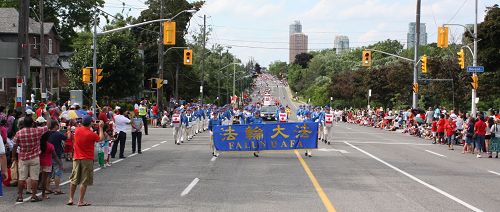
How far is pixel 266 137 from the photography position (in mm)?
22391

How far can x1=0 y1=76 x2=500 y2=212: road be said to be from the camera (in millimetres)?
11664

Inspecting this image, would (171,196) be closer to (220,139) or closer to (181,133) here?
(220,139)

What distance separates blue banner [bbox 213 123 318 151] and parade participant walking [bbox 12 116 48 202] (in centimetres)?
1046

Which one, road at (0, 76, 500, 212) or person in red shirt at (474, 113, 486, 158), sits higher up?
person in red shirt at (474, 113, 486, 158)

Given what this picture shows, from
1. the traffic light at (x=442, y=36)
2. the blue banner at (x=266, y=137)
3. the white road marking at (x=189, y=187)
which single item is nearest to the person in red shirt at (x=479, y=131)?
the blue banner at (x=266, y=137)

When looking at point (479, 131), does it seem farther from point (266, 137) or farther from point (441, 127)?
point (266, 137)

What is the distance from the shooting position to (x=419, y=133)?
3919 cm

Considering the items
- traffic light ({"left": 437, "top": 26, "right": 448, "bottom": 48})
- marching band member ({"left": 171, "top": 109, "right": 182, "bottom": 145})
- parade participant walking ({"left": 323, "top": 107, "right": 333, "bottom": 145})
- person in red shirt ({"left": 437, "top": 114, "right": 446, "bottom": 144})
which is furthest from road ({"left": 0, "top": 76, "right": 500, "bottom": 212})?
traffic light ({"left": 437, "top": 26, "right": 448, "bottom": 48})

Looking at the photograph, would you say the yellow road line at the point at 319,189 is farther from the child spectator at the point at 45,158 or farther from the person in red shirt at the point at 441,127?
the person in red shirt at the point at 441,127

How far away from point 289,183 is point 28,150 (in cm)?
596

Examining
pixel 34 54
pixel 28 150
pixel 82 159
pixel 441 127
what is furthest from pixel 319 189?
pixel 34 54

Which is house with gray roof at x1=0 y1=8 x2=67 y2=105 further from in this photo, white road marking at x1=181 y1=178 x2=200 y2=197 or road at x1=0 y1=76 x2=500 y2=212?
white road marking at x1=181 y1=178 x2=200 y2=197

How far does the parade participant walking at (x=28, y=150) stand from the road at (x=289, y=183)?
54 cm

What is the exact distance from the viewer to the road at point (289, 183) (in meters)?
11.7
